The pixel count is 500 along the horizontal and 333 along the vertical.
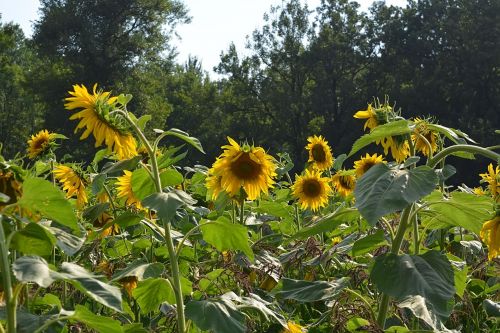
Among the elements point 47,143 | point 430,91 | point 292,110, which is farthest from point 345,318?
point 292,110

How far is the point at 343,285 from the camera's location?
169cm

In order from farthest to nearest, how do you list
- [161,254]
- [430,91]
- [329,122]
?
[329,122]
[430,91]
[161,254]

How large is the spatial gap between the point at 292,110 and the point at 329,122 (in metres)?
1.41

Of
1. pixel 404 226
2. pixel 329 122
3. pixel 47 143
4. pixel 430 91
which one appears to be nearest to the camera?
pixel 404 226

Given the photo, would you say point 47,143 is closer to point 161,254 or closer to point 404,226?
point 161,254

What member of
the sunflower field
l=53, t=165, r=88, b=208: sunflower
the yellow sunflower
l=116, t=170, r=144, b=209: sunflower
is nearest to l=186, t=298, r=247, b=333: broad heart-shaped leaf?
the sunflower field

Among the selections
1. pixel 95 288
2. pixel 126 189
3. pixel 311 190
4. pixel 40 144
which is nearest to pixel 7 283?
pixel 95 288

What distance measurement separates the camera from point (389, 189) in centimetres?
144

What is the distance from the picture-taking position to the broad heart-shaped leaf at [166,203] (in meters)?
1.64

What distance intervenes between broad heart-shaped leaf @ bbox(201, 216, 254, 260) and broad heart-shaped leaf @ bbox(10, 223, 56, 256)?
1.58 ft

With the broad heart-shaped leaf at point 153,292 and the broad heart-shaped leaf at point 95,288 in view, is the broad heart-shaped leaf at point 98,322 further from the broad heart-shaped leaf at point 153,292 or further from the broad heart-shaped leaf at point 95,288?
the broad heart-shaped leaf at point 153,292

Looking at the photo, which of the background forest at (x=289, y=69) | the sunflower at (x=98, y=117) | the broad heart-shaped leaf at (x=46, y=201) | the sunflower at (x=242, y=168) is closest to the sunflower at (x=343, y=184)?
the sunflower at (x=242, y=168)

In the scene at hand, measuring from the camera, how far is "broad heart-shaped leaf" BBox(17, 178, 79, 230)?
125 cm

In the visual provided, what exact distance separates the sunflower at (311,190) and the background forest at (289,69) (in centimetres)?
2340
